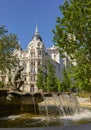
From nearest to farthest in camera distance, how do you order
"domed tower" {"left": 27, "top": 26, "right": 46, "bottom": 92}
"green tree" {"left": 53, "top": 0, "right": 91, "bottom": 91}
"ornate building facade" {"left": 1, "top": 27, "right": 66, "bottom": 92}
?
"green tree" {"left": 53, "top": 0, "right": 91, "bottom": 91}
"ornate building facade" {"left": 1, "top": 27, "right": 66, "bottom": 92}
"domed tower" {"left": 27, "top": 26, "right": 46, "bottom": 92}

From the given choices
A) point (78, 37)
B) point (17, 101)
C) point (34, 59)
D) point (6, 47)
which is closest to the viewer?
point (17, 101)

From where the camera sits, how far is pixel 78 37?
14.4m

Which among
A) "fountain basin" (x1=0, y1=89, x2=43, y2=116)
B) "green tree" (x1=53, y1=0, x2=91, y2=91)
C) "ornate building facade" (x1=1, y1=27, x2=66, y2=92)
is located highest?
"ornate building facade" (x1=1, y1=27, x2=66, y2=92)

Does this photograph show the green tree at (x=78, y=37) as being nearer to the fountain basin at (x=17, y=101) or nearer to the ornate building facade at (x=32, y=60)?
the fountain basin at (x=17, y=101)

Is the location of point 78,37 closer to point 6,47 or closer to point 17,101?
point 17,101

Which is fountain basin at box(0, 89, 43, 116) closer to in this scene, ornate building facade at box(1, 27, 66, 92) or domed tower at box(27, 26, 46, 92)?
ornate building facade at box(1, 27, 66, 92)

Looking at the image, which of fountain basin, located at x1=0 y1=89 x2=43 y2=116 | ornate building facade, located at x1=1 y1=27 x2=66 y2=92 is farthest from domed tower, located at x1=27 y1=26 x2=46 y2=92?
fountain basin, located at x1=0 y1=89 x2=43 y2=116

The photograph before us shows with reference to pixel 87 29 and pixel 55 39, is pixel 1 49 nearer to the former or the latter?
pixel 55 39

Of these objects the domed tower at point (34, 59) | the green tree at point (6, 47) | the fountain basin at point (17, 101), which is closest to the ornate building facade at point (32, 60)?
the domed tower at point (34, 59)

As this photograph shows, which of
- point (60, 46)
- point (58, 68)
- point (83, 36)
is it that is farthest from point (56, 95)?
point (58, 68)

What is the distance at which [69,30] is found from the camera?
14.8 meters

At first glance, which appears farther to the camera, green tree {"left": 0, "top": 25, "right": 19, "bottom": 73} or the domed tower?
the domed tower

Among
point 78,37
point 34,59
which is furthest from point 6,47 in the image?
point 34,59

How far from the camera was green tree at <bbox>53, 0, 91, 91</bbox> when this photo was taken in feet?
46.2
